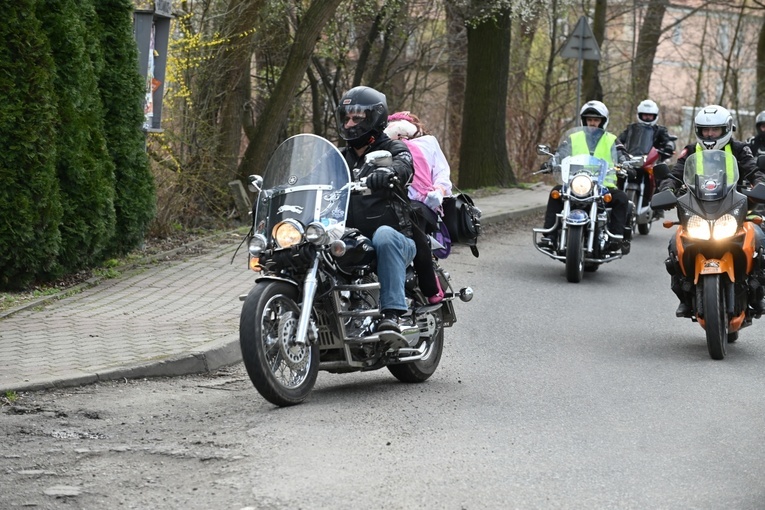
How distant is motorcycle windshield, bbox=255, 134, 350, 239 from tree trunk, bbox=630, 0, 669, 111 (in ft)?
97.6

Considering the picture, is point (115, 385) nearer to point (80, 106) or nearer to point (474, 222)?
point (474, 222)

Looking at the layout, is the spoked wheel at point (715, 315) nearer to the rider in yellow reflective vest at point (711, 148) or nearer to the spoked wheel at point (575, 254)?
the rider in yellow reflective vest at point (711, 148)

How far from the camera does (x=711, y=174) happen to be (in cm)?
975

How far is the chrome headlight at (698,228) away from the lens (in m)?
9.54

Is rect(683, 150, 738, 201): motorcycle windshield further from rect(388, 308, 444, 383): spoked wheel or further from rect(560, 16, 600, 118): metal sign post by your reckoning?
rect(560, 16, 600, 118): metal sign post

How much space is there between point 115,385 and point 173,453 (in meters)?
1.80

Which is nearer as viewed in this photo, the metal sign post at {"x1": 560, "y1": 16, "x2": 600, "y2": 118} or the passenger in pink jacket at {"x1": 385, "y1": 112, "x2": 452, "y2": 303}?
the passenger in pink jacket at {"x1": 385, "y1": 112, "x2": 452, "y2": 303}

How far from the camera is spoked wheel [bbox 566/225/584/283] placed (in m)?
13.8

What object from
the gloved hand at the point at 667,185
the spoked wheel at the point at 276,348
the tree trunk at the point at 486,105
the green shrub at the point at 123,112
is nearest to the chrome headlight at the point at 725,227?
the gloved hand at the point at 667,185

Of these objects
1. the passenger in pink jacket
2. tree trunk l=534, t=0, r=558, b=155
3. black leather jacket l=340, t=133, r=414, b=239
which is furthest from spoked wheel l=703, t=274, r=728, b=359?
tree trunk l=534, t=0, r=558, b=155

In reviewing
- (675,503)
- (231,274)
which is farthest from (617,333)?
(675,503)

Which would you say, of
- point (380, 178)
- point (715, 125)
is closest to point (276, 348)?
point (380, 178)

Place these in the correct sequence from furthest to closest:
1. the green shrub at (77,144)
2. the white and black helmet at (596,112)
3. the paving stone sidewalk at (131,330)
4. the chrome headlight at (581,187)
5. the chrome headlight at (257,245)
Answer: the white and black helmet at (596,112)
the chrome headlight at (581,187)
the green shrub at (77,144)
the paving stone sidewalk at (131,330)
the chrome headlight at (257,245)

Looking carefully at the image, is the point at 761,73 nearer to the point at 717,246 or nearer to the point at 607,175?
the point at 607,175
